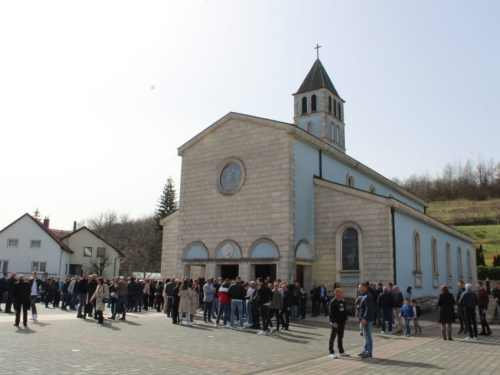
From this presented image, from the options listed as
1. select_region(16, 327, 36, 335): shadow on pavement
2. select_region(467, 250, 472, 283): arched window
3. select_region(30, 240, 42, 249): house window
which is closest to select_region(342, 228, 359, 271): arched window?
select_region(16, 327, 36, 335): shadow on pavement

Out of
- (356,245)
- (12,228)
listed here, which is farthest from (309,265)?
(12,228)

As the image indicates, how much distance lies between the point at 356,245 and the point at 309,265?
8.95ft

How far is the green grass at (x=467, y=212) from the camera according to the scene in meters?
79.8

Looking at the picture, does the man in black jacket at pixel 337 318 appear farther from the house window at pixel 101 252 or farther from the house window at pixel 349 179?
the house window at pixel 101 252

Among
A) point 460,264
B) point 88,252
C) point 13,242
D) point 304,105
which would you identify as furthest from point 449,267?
point 13,242

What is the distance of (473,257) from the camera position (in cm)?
3812

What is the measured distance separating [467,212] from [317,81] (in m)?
60.0

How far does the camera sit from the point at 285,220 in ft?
74.2

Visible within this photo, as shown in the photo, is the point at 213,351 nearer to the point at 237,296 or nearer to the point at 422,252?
the point at 237,296

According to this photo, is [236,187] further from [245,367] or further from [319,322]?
[245,367]

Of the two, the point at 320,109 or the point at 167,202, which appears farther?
the point at 167,202

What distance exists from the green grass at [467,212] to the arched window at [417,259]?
59565 millimetres

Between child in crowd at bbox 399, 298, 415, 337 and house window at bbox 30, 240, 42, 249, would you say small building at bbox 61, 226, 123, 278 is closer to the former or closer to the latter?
house window at bbox 30, 240, 42, 249

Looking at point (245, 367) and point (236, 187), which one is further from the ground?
point (236, 187)
